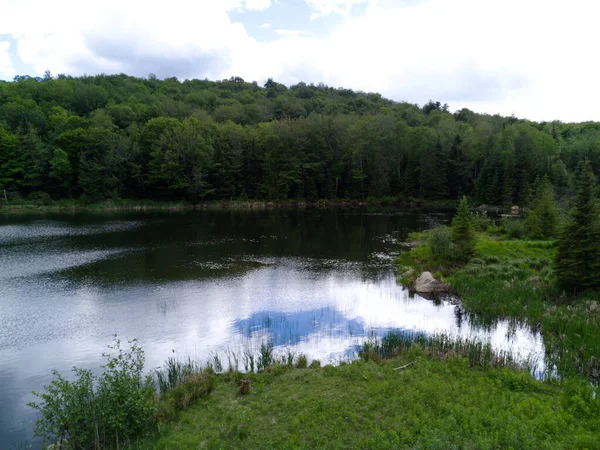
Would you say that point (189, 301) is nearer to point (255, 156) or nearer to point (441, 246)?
point (441, 246)

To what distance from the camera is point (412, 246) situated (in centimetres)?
4262

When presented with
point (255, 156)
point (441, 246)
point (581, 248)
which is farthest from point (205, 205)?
point (581, 248)

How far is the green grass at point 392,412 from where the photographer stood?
9727 mm

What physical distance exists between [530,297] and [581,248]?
392 centimetres

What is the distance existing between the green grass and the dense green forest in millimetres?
75028

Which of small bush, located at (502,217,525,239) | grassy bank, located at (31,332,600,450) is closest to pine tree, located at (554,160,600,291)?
grassy bank, located at (31,332,600,450)

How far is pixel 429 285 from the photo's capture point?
27.4 meters

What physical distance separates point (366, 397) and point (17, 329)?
18859mm

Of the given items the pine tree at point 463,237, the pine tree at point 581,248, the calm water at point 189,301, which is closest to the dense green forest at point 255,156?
the calm water at point 189,301

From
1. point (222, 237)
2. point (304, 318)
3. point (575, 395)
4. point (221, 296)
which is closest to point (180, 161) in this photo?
point (222, 237)

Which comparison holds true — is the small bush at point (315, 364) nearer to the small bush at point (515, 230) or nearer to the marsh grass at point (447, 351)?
the marsh grass at point (447, 351)

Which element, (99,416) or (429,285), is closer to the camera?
(99,416)

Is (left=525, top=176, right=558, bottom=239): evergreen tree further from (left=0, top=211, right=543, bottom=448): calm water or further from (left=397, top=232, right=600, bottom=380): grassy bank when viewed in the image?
(left=0, top=211, right=543, bottom=448): calm water

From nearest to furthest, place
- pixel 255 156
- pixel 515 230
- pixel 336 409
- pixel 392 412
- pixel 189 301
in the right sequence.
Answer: pixel 392 412
pixel 336 409
pixel 189 301
pixel 515 230
pixel 255 156
